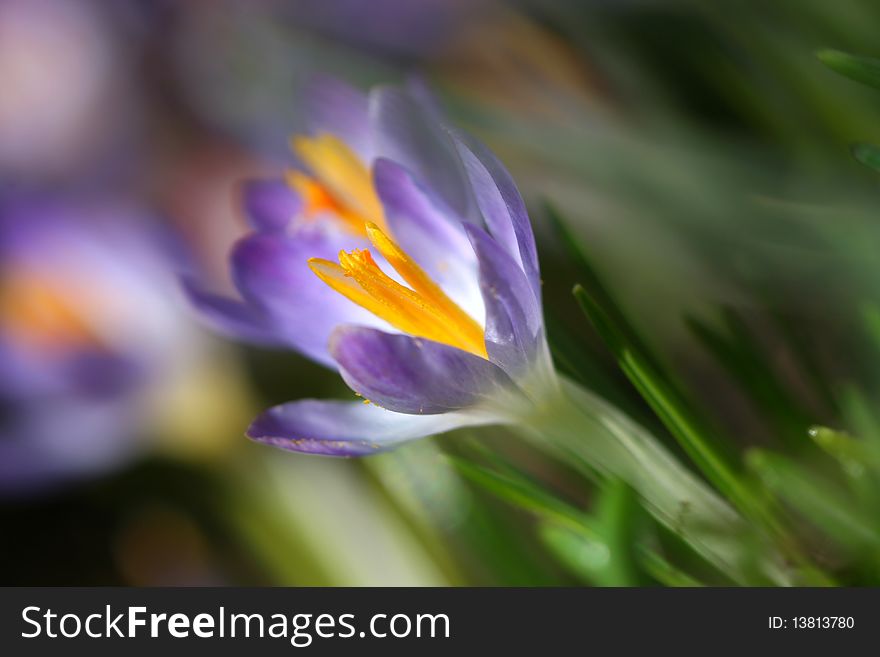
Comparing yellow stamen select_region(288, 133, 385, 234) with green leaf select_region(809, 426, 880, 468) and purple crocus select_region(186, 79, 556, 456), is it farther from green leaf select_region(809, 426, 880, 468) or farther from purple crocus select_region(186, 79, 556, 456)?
green leaf select_region(809, 426, 880, 468)

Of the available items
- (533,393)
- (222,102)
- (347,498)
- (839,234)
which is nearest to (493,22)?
(222,102)

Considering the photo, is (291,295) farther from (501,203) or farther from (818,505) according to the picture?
(818,505)

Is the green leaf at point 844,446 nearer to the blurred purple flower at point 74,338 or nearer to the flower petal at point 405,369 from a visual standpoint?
the flower petal at point 405,369

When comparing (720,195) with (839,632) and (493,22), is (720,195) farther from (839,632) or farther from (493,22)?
(493,22)

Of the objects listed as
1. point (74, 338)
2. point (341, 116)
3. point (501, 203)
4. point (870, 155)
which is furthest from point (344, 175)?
point (74, 338)

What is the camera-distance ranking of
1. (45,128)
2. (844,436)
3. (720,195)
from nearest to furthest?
(844,436), (720,195), (45,128)

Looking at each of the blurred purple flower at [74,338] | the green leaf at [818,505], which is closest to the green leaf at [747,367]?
the green leaf at [818,505]

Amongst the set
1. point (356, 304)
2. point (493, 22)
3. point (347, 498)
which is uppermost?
point (493, 22)

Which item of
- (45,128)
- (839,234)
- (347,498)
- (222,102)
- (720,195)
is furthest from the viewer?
(45,128)
